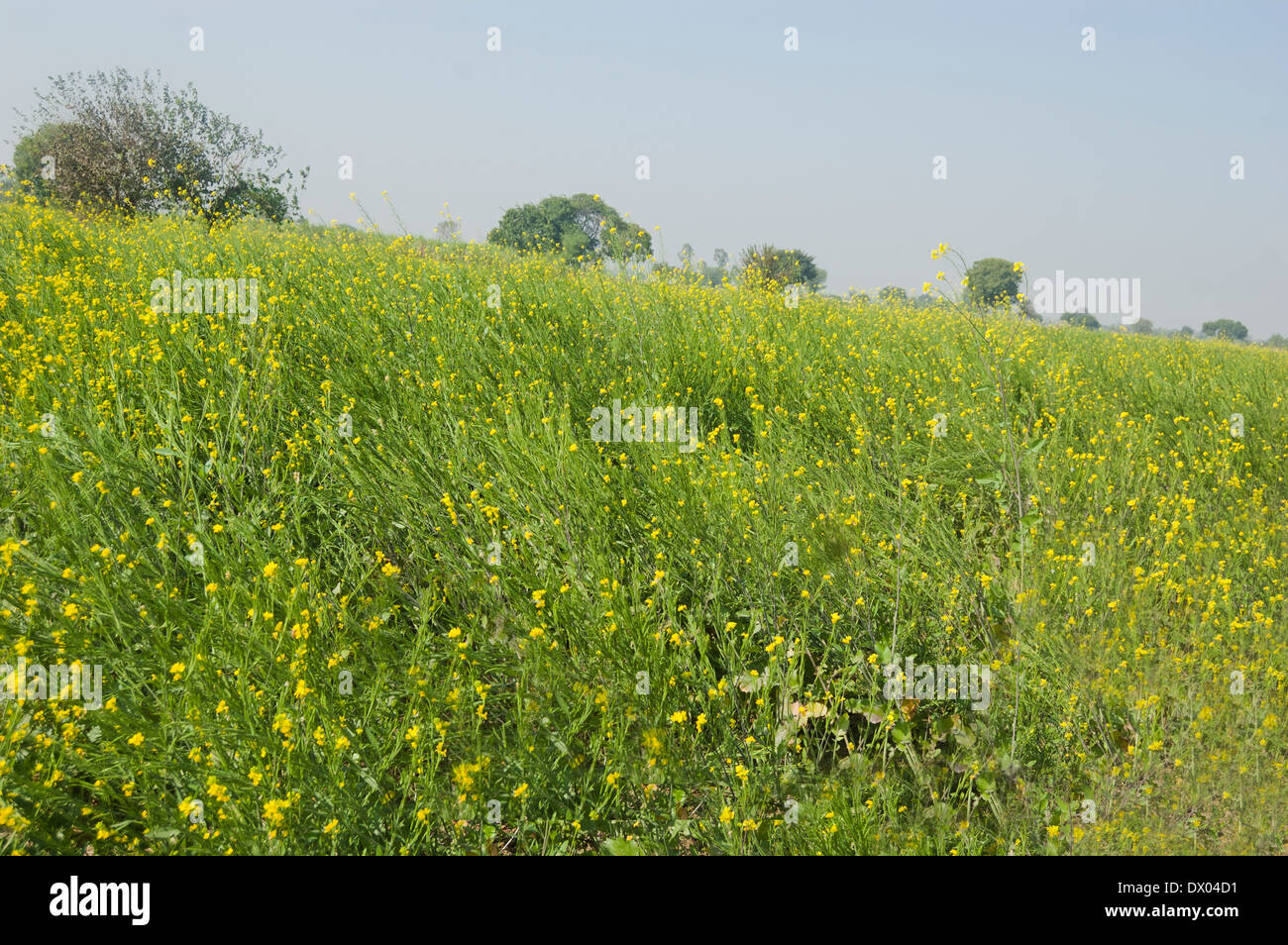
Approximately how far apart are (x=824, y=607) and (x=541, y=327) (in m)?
2.89

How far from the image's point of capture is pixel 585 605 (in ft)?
7.86

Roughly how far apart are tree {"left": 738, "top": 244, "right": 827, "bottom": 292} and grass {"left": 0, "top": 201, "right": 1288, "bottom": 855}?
3336mm

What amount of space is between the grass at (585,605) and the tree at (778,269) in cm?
334

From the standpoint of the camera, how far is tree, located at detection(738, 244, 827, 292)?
770 centimetres

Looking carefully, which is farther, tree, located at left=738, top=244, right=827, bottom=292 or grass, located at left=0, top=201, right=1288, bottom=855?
tree, located at left=738, top=244, right=827, bottom=292

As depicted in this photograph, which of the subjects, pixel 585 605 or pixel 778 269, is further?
pixel 778 269

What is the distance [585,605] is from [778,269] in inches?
862

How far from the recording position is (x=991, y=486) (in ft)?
12.3

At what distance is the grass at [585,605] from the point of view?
6.19 feet

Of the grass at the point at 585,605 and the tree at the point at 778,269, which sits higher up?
the tree at the point at 778,269

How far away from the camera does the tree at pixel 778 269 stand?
7.70 m

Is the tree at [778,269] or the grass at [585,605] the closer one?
the grass at [585,605]
